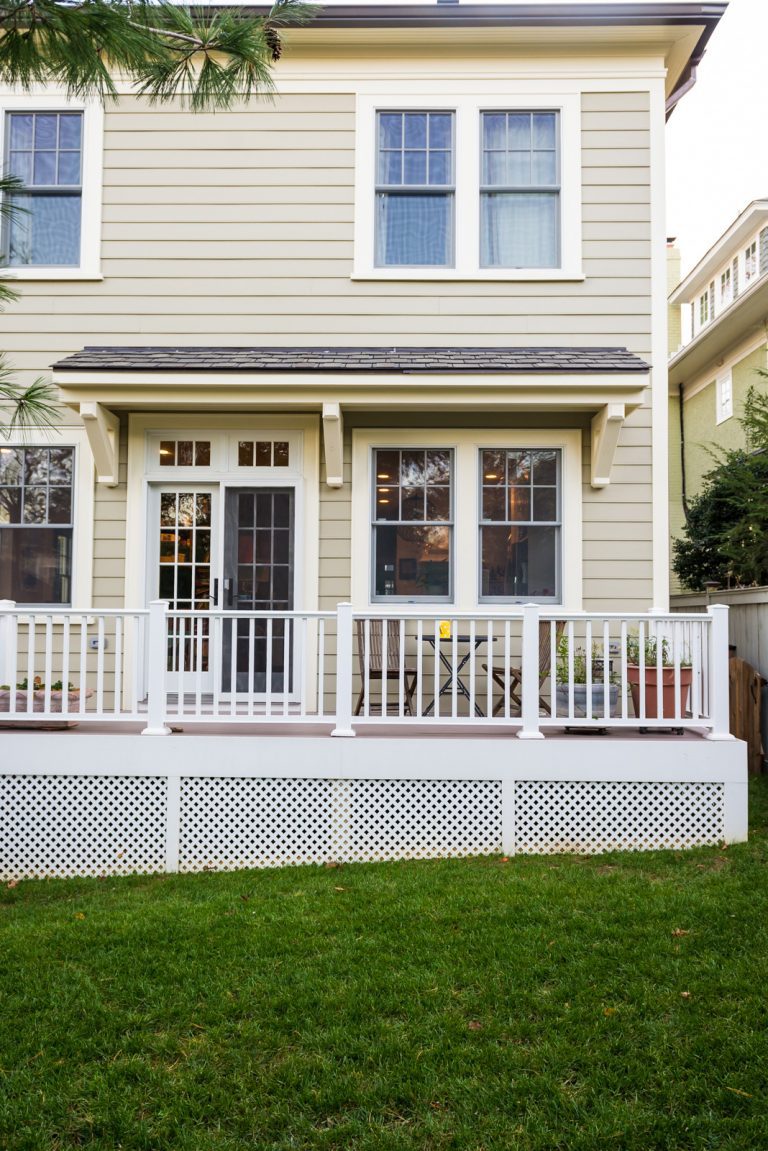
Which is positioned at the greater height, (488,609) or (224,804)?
(488,609)

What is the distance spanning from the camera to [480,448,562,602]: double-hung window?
652 centimetres

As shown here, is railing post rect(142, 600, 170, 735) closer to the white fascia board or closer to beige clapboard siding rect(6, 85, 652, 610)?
beige clapboard siding rect(6, 85, 652, 610)

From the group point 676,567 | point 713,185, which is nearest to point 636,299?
point 676,567

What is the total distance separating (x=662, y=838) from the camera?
4855 mm

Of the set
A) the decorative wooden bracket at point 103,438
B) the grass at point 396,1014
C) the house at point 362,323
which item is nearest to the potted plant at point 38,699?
the house at point 362,323

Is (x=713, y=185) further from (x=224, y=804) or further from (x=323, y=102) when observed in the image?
(x=224, y=804)

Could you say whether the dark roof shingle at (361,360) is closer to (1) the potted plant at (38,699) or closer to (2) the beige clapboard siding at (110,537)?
(2) the beige clapboard siding at (110,537)

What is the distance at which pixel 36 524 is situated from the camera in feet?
21.6

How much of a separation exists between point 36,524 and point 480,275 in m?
4.31

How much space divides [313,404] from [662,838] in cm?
397

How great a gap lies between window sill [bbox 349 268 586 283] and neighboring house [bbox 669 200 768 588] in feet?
19.7

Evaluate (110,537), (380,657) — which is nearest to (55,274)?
(110,537)

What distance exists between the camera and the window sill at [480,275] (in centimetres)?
657

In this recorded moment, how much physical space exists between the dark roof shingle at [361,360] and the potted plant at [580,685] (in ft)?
6.90
